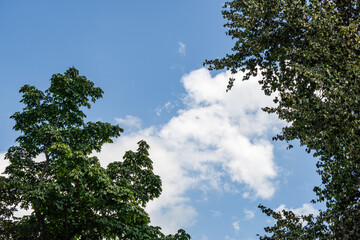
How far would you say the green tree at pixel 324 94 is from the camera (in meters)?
7.39

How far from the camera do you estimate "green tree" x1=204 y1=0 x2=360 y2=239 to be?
7.39 metres

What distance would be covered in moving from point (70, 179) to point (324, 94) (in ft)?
33.8

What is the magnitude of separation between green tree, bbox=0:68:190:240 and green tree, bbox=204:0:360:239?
6.58 m

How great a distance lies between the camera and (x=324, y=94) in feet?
25.2

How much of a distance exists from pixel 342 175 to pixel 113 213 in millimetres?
9105

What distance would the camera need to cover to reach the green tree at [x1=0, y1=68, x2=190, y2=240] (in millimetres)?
11805

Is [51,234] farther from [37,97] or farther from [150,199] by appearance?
[37,97]

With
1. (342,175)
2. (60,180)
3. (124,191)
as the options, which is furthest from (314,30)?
(60,180)

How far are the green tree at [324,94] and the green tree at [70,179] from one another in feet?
21.6

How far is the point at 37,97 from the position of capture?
15609mm

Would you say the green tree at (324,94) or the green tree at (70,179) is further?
the green tree at (70,179)

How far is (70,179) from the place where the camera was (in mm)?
12070

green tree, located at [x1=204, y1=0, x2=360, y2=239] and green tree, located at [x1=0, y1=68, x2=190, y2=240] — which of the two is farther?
green tree, located at [x1=0, y1=68, x2=190, y2=240]

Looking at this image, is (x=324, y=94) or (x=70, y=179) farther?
(x=70, y=179)
